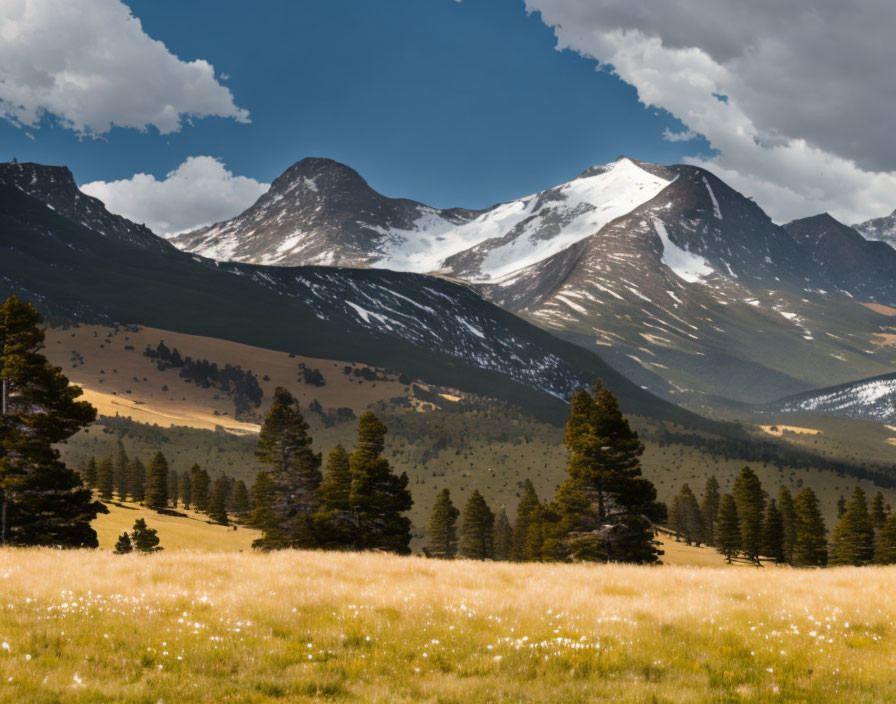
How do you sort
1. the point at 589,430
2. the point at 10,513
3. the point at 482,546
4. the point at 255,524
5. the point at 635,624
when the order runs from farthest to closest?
the point at 482,546 → the point at 255,524 → the point at 589,430 → the point at 10,513 → the point at 635,624

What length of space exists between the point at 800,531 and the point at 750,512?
24.8 feet

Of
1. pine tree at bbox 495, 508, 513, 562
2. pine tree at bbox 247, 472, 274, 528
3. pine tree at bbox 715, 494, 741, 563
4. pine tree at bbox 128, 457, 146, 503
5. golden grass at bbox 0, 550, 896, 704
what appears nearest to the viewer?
golden grass at bbox 0, 550, 896, 704

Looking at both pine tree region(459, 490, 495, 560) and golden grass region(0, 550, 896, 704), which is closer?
golden grass region(0, 550, 896, 704)

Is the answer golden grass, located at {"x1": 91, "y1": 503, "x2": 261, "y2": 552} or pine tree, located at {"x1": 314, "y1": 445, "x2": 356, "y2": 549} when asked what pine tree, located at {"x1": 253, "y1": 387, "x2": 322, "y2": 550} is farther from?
golden grass, located at {"x1": 91, "y1": 503, "x2": 261, "y2": 552}

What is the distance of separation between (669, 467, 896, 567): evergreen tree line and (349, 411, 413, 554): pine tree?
66755 mm

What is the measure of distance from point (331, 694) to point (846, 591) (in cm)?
1409

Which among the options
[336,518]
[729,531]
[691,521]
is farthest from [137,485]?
[691,521]

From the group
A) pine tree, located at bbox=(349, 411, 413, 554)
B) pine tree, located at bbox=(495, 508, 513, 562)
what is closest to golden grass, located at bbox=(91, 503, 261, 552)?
pine tree, located at bbox=(349, 411, 413, 554)

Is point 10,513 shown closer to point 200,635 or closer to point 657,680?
point 200,635

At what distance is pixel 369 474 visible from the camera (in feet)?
164

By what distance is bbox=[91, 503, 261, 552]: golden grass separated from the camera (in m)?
80.6

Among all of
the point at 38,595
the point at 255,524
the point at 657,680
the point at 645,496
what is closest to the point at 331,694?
the point at 657,680

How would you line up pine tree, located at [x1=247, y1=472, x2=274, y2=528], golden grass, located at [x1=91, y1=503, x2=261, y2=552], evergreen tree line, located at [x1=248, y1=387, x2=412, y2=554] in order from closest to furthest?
evergreen tree line, located at [x1=248, y1=387, x2=412, y2=554] → pine tree, located at [x1=247, y1=472, x2=274, y2=528] → golden grass, located at [x1=91, y1=503, x2=261, y2=552]

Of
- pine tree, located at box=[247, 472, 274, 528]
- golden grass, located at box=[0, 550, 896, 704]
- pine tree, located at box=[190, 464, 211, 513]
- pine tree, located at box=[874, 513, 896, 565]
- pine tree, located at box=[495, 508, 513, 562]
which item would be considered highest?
golden grass, located at box=[0, 550, 896, 704]
